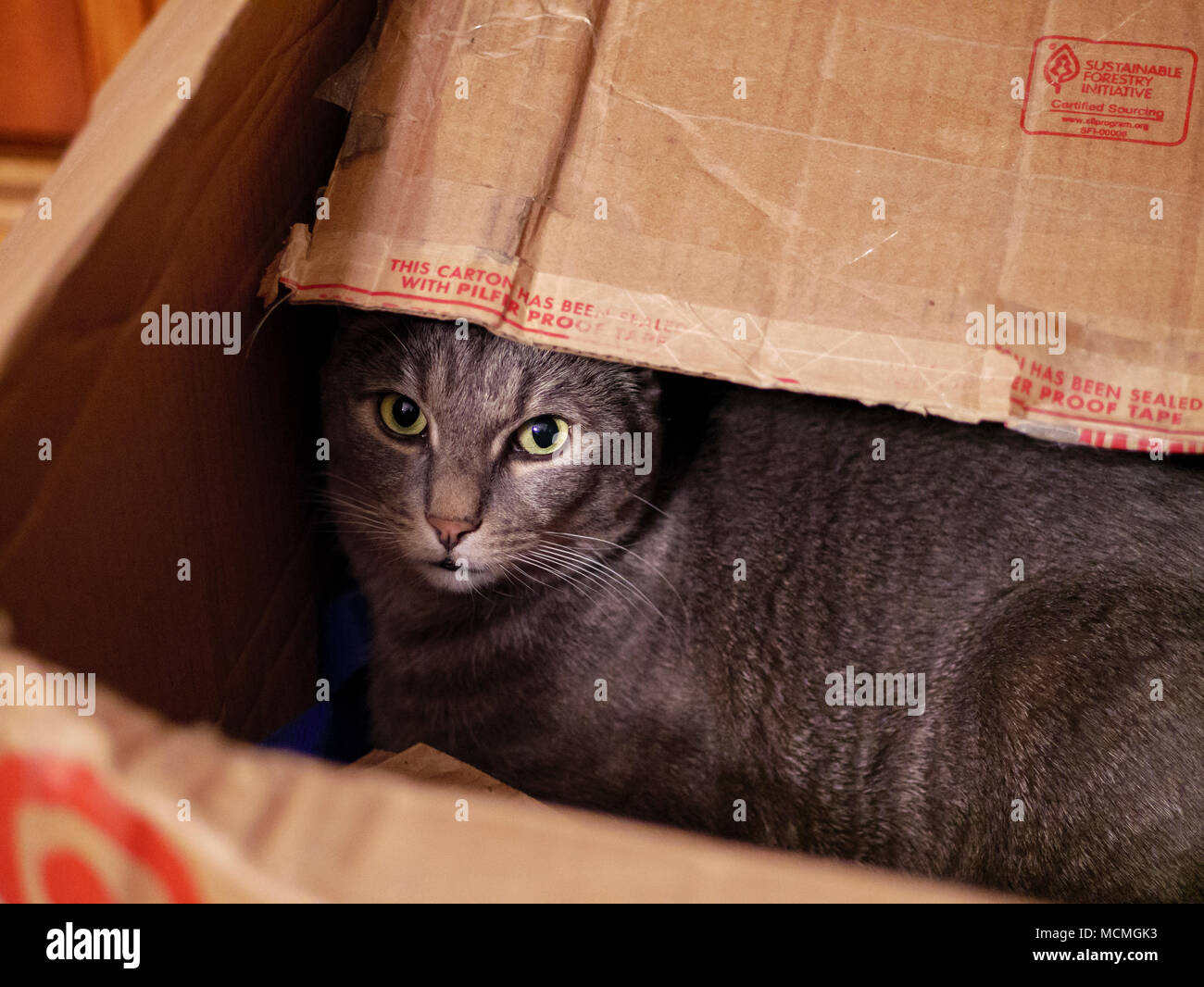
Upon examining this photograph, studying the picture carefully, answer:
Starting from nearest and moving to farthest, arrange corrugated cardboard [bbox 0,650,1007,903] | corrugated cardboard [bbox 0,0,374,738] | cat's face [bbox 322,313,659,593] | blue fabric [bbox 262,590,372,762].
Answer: corrugated cardboard [bbox 0,650,1007,903] < corrugated cardboard [bbox 0,0,374,738] < cat's face [bbox 322,313,659,593] < blue fabric [bbox 262,590,372,762]

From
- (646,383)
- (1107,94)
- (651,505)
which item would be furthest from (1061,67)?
(651,505)

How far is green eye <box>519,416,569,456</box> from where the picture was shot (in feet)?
4.32

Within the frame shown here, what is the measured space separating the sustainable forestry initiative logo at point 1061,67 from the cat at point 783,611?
51 cm

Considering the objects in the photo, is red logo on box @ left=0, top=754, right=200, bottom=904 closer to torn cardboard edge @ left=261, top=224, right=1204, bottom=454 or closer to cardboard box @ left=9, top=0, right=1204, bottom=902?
cardboard box @ left=9, top=0, right=1204, bottom=902

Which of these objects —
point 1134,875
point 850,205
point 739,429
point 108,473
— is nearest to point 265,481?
point 108,473

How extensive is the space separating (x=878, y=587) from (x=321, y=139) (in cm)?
106

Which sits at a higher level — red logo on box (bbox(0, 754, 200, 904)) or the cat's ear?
the cat's ear

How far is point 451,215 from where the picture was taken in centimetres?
112

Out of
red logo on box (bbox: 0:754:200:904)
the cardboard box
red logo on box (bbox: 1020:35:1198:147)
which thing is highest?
red logo on box (bbox: 1020:35:1198:147)

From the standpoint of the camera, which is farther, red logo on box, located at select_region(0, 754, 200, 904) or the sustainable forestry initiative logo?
the sustainable forestry initiative logo

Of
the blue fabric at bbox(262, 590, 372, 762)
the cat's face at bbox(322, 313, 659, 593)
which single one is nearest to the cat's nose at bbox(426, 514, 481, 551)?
the cat's face at bbox(322, 313, 659, 593)

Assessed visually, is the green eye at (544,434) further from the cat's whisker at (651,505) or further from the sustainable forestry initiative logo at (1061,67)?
the sustainable forestry initiative logo at (1061,67)
